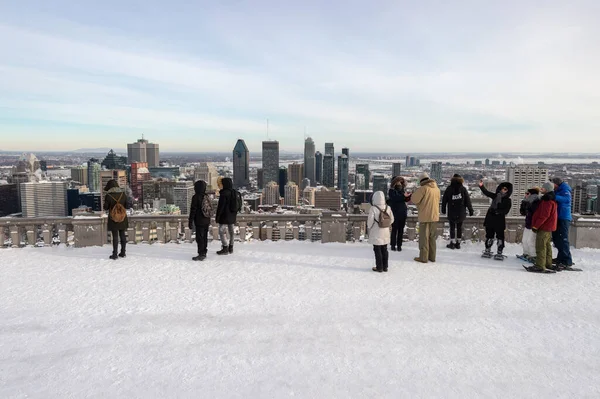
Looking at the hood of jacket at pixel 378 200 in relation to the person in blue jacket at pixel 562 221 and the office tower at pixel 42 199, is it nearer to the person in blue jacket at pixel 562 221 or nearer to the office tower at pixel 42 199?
the person in blue jacket at pixel 562 221

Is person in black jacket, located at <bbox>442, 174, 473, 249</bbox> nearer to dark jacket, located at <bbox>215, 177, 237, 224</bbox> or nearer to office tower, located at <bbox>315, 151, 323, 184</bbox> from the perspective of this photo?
dark jacket, located at <bbox>215, 177, 237, 224</bbox>

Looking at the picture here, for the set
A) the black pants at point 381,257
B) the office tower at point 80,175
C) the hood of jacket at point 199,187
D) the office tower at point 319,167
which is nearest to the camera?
the black pants at point 381,257

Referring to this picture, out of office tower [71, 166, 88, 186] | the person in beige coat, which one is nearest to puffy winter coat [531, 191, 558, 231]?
the person in beige coat

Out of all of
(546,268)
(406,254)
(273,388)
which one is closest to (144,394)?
(273,388)

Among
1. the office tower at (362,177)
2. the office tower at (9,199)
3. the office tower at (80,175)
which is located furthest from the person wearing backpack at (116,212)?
the office tower at (362,177)

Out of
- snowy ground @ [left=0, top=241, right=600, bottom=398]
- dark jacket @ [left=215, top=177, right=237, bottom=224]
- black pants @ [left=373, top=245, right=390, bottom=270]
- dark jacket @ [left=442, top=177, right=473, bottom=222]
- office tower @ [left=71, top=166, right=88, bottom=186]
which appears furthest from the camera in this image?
office tower @ [left=71, top=166, right=88, bottom=186]

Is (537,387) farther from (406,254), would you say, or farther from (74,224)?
(74,224)
